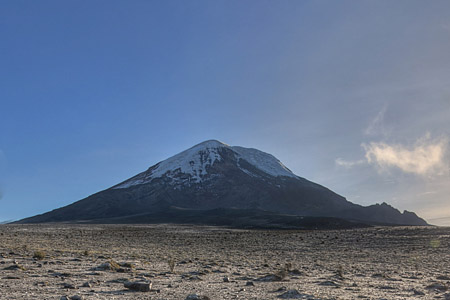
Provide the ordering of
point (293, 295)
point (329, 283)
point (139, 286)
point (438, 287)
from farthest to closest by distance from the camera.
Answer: point (329, 283) < point (438, 287) < point (139, 286) < point (293, 295)

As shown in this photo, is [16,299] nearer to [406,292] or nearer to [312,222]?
[406,292]

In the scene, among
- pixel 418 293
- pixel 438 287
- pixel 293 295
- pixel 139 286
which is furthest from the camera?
pixel 438 287

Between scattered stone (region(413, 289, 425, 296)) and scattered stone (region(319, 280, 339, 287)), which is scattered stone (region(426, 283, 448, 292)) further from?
scattered stone (region(319, 280, 339, 287))

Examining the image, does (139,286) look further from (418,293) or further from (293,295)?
(418,293)

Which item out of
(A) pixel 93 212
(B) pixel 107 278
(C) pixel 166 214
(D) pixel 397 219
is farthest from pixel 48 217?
(B) pixel 107 278

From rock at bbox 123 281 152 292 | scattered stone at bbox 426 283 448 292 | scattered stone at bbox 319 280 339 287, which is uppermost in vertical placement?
rock at bbox 123 281 152 292

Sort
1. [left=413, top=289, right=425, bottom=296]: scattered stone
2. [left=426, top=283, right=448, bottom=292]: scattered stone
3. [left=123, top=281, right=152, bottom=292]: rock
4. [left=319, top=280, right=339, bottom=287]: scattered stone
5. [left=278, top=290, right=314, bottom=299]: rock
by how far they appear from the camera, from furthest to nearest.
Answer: [left=319, top=280, right=339, bottom=287]: scattered stone
[left=426, top=283, right=448, bottom=292]: scattered stone
[left=123, top=281, right=152, bottom=292]: rock
[left=413, top=289, right=425, bottom=296]: scattered stone
[left=278, top=290, right=314, bottom=299]: rock

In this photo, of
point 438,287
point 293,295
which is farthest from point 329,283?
point 438,287

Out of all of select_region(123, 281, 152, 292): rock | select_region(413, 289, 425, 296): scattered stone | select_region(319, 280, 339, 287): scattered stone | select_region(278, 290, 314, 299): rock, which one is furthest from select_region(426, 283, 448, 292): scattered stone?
select_region(123, 281, 152, 292): rock

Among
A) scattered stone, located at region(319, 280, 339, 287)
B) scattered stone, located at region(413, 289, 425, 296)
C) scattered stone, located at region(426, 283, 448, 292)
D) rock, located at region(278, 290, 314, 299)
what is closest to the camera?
rock, located at region(278, 290, 314, 299)

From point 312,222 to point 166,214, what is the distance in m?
78.0

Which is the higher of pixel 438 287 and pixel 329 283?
pixel 438 287

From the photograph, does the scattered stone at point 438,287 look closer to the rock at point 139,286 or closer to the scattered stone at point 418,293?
the scattered stone at point 418,293

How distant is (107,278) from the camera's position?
1488 cm
